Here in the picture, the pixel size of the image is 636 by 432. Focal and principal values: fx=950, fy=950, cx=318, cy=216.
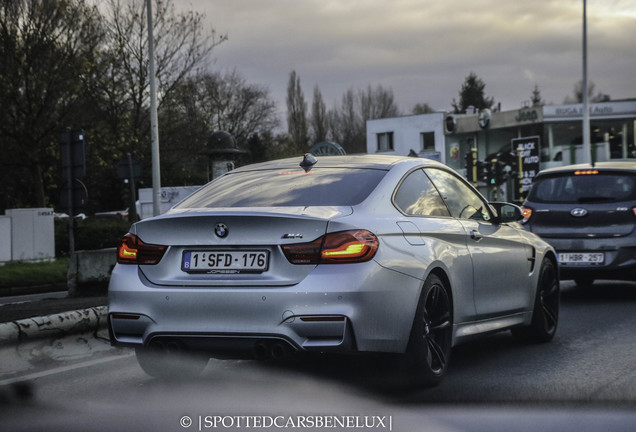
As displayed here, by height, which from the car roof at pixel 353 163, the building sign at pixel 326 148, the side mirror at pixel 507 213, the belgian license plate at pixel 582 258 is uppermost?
the building sign at pixel 326 148

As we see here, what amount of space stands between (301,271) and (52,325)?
12.6ft

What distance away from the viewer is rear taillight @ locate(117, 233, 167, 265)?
550 cm

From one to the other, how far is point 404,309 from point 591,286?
879cm

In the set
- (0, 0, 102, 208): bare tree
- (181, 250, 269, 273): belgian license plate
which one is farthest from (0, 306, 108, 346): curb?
(0, 0, 102, 208): bare tree

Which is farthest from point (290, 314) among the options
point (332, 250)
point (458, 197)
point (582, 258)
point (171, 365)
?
point (582, 258)

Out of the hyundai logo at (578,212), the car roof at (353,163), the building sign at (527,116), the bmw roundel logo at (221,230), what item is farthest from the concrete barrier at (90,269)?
the building sign at (527,116)

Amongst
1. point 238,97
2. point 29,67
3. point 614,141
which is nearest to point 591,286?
point 29,67

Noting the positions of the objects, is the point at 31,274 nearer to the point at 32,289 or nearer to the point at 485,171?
the point at 32,289

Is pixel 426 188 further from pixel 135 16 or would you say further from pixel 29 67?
pixel 135 16

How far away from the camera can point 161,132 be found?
118 ft

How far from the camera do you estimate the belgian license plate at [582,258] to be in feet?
36.9

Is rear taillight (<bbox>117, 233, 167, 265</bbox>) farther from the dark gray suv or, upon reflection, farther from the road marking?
the dark gray suv

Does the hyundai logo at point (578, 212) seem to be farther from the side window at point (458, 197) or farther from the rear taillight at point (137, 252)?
the rear taillight at point (137, 252)

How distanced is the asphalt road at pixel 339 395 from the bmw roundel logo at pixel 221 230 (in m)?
0.94
